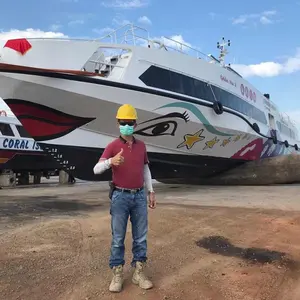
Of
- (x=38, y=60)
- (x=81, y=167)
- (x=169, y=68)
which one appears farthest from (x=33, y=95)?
(x=169, y=68)

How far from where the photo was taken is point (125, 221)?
3500mm

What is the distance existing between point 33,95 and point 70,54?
1392 millimetres

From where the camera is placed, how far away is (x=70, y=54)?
9523 mm

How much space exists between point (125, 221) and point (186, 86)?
8755 mm

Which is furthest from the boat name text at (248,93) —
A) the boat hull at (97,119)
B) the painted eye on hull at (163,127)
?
the painted eye on hull at (163,127)

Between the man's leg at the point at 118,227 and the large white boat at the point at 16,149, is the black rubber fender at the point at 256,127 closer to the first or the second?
the large white boat at the point at 16,149

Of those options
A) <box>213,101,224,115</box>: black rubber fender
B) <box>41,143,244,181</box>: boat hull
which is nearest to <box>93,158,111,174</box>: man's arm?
<box>41,143,244,181</box>: boat hull

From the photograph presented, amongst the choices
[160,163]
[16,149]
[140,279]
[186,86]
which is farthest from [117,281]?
[16,149]

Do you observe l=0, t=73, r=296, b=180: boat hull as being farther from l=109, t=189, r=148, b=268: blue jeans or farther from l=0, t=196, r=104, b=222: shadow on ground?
l=109, t=189, r=148, b=268: blue jeans

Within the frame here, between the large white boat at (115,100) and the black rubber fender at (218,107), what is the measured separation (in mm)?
33

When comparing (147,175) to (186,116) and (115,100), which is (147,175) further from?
(186,116)

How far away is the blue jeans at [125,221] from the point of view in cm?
347

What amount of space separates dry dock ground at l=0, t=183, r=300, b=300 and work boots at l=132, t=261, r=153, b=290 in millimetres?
57

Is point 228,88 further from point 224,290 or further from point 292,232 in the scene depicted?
point 224,290
